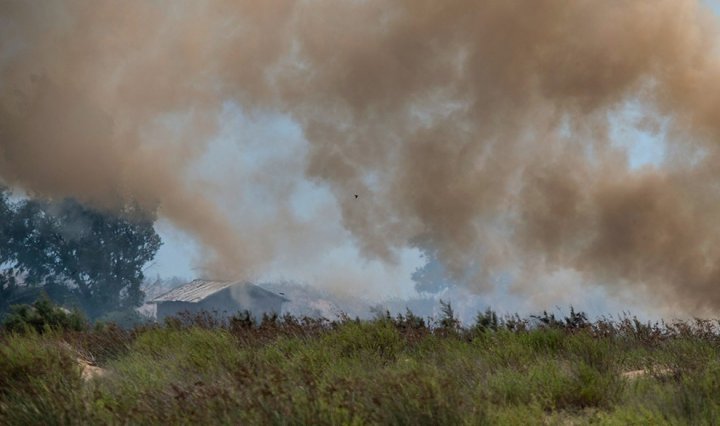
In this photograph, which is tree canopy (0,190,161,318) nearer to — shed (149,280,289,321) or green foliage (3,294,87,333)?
shed (149,280,289,321)

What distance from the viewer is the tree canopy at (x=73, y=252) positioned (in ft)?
160

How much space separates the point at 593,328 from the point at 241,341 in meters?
5.20

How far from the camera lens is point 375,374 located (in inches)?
316

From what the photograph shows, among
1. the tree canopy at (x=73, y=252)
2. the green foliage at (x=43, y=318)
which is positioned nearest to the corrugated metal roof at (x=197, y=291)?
the tree canopy at (x=73, y=252)

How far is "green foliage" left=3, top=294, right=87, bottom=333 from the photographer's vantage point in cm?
1836

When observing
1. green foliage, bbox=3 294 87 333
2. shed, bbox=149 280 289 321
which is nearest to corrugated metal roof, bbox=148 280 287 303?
shed, bbox=149 280 289 321

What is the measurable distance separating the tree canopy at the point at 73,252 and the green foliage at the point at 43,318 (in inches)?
1142

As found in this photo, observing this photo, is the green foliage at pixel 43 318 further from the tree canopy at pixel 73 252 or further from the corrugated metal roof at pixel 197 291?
the corrugated metal roof at pixel 197 291

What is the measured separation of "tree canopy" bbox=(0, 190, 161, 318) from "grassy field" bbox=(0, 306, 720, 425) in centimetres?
3604

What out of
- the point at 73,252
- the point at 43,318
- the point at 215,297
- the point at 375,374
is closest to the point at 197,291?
the point at 215,297

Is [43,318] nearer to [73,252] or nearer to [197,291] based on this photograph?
[73,252]

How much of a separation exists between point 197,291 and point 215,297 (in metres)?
2.05

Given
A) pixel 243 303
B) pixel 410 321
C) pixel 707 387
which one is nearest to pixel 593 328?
pixel 410 321

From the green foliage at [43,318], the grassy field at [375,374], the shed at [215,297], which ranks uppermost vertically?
the shed at [215,297]
